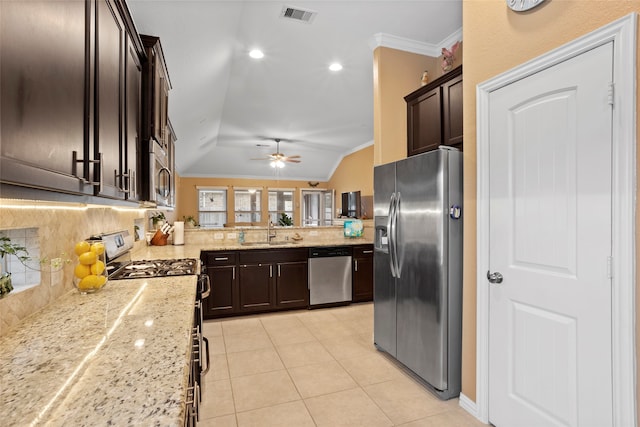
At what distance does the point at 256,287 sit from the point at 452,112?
3.05m

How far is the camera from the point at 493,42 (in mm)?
2027

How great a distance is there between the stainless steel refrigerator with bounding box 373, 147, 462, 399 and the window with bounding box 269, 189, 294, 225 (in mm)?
7630

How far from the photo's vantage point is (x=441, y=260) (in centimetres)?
231

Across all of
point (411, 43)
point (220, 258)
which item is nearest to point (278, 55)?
point (411, 43)

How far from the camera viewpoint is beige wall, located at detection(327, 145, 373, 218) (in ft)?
24.6

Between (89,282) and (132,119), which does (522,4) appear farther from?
(89,282)

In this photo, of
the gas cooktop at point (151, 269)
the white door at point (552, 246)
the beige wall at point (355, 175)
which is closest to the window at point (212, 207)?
the beige wall at point (355, 175)

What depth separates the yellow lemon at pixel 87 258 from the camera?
167 cm

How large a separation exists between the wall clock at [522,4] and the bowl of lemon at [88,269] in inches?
106

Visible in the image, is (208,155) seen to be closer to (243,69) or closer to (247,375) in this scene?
(243,69)

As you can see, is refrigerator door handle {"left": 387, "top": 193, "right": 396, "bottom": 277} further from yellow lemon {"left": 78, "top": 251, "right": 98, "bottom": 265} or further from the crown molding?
yellow lemon {"left": 78, "top": 251, "right": 98, "bottom": 265}

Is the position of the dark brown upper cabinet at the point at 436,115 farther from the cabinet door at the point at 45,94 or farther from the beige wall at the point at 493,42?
the cabinet door at the point at 45,94

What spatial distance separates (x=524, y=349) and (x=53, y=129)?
91.8 inches

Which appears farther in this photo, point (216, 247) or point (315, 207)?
point (315, 207)
